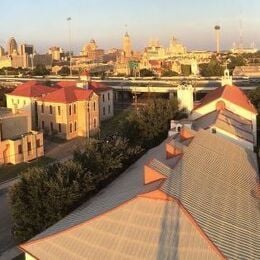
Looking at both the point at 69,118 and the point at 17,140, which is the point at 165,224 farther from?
the point at 69,118

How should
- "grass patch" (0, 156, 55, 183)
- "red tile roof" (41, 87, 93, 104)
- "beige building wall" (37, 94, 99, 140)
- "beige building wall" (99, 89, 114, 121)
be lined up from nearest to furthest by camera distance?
"grass patch" (0, 156, 55, 183)
"beige building wall" (37, 94, 99, 140)
"red tile roof" (41, 87, 93, 104)
"beige building wall" (99, 89, 114, 121)

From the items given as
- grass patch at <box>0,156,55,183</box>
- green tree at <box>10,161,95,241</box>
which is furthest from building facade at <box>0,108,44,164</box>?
green tree at <box>10,161,95,241</box>

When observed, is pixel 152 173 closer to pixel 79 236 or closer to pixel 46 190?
pixel 79 236

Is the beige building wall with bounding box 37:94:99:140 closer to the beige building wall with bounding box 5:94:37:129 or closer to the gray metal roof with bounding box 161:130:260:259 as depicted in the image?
the beige building wall with bounding box 5:94:37:129

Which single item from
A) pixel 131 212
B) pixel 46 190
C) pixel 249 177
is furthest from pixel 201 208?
pixel 46 190

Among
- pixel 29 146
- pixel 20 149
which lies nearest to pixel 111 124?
pixel 29 146

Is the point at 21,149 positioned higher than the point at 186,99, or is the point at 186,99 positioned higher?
the point at 186,99
